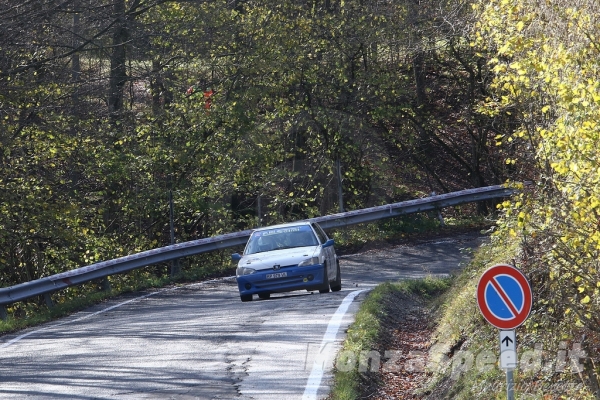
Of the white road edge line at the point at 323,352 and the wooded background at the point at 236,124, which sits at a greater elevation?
the wooded background at the point at 236,124

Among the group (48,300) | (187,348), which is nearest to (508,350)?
(187,348)

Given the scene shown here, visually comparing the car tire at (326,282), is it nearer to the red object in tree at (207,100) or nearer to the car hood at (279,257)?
the car hood at (279,257)

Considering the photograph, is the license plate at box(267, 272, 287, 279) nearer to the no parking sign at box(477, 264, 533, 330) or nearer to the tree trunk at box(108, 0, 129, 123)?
the tree trunk at box(108, 0, 129, 123)

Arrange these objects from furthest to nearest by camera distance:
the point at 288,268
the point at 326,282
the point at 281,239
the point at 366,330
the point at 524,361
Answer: the point at 281,239 → the point at 326,282 → the point at 288,268 → the point at 366,330 → the point at 524,361

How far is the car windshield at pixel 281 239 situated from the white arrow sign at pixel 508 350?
10.2 meters

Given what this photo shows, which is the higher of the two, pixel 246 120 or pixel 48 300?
pixel 246 120

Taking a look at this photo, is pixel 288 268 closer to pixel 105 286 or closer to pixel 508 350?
pixel 105 286

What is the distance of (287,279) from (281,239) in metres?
1.46

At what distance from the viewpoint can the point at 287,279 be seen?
16.7m

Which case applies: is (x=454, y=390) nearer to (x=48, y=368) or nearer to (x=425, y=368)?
(x=425, y=368)

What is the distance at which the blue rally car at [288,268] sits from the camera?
16734 millimetres

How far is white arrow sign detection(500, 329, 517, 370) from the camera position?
7.53 metres

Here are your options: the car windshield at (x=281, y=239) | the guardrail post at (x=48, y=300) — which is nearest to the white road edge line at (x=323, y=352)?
the car windshield at (x=281, y=239)

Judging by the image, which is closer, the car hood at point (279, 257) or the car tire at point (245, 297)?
the car hood at point (279, 257)
